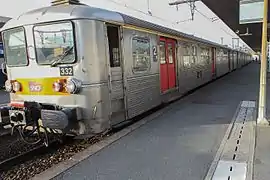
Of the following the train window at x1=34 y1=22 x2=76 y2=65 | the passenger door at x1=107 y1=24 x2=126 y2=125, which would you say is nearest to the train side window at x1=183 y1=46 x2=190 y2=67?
the passenger door at x1=107 y1=24 x2=126 y2=125

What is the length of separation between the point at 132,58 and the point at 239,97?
563cm

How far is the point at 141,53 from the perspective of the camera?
6848 millimetres

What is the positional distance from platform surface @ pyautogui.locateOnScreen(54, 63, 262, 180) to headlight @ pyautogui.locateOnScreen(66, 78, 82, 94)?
114cm

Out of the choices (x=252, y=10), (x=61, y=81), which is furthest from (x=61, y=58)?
(x=252, y=10)

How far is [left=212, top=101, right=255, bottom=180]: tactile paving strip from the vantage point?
146 inches

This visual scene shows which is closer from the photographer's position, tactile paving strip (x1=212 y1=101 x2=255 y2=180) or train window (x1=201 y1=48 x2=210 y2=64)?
tactile paving strip (x1=212 y1=101 x2=255 y2=180)

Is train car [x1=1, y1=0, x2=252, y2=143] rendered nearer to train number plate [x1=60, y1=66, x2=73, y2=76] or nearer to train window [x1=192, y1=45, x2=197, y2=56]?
train number plate [x1=60, y1=66, x2=73, y2=76]

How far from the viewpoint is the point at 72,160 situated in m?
4.45

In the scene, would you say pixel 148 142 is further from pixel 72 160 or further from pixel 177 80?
pixel 177 80

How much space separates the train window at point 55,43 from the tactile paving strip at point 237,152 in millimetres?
2996

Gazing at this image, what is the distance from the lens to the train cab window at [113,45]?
5586 millimetres

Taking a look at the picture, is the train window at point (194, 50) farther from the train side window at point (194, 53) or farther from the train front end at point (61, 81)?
the train front end at point (61, 81)

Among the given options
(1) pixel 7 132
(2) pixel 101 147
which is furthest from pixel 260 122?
(1) pixel 7 132

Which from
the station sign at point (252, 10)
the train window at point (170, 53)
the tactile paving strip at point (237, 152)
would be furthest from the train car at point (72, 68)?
the station sign at point (252, 10)
